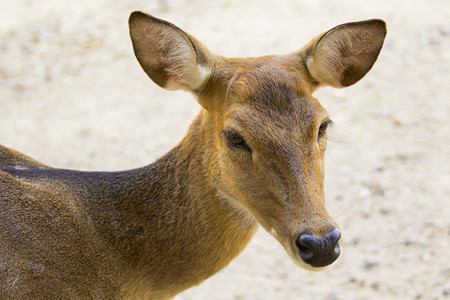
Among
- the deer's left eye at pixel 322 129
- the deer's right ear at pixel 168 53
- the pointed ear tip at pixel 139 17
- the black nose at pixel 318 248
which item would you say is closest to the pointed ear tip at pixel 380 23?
the deer's left eye at pixel 322 129

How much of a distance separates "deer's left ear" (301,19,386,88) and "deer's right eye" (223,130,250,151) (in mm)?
742

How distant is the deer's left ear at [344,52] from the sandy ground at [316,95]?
169 cm

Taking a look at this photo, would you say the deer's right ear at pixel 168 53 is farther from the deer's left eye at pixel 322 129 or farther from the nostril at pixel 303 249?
the nostril at pixel 303 249

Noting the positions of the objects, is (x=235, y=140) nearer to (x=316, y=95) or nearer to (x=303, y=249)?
(x=303, y=249)

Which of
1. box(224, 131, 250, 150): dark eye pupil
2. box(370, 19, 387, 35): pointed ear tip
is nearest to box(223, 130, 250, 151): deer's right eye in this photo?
box(224, 131, 250, 150): dark eye pupil

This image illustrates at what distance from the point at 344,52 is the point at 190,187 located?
4.40 feet

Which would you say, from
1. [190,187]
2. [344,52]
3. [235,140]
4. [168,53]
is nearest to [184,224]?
[190,187]

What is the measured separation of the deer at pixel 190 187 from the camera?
4004 mm

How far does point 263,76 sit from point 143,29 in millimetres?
791

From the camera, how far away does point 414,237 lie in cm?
732

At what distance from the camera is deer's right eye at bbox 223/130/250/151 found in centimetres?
408

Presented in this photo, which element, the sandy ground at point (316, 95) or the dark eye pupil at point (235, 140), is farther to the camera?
the sandy ground at point (316, 95)

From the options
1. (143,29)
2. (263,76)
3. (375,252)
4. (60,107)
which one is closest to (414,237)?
(375,252)

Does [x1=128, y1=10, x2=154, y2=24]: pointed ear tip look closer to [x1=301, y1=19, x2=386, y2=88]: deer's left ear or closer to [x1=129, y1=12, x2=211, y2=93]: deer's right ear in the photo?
[x1=129, y1=12, x2=211, y2=93]: deer's right ear
